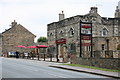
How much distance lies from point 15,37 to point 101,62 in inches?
1959

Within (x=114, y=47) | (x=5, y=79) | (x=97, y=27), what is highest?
(x=97, y=27)

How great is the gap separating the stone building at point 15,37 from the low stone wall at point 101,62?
143 feet

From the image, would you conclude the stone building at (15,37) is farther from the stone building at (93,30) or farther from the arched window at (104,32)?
the arched window at (104,32)

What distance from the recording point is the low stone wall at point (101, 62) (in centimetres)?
2258

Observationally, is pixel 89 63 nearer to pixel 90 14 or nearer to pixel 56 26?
pixel 90 14

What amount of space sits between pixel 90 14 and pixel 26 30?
33.7 m

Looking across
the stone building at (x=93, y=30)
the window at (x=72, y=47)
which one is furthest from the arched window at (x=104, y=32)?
the window at (x=72, y=47)

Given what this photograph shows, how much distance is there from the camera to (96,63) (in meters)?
26.0

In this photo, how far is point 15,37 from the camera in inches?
2820

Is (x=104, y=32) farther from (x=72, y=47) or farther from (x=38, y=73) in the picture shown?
(x=38, y=73)

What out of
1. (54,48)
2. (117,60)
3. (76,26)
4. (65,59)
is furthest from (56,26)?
(117,60)

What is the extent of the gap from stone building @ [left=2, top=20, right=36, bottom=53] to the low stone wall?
4345 cm

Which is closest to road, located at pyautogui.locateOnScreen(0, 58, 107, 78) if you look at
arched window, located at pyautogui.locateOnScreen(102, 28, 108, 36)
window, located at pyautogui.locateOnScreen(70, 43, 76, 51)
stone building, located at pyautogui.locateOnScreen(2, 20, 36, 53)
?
window, located at pyautogui.locateOnScreen(70, 43, 76, 51)

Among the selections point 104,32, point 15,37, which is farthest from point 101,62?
point 15,37
